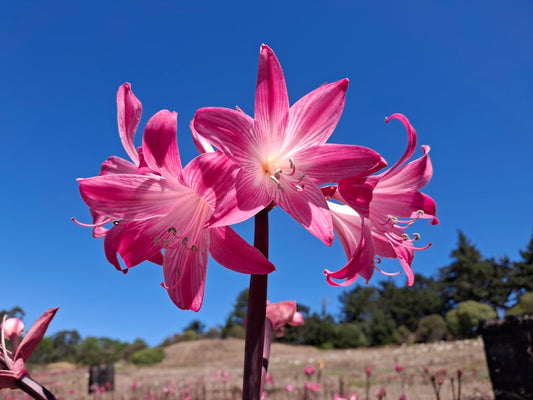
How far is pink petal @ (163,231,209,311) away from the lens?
3.48 ft

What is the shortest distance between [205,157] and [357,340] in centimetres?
3744

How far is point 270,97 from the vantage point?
994 mm

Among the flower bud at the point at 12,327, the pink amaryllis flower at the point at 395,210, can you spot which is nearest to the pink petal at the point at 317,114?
the pink amaryllis flower at the point at 395,210

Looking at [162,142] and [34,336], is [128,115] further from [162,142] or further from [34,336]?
[34,336]

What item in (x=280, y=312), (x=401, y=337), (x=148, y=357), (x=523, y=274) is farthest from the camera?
(x=523, y=274)

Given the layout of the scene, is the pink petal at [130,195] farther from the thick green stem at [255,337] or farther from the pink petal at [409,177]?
the pink petal at [409,177]

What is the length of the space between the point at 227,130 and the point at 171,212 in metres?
0.28

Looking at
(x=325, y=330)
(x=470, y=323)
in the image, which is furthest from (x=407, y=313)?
(x=470, y=323)

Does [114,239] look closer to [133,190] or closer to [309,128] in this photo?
[133,190]

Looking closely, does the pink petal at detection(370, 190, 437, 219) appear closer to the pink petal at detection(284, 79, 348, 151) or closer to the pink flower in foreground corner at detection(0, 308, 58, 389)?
the pink petal at detection(284, 79, 348, 151)

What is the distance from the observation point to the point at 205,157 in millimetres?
919

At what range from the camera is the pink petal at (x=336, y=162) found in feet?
3.07

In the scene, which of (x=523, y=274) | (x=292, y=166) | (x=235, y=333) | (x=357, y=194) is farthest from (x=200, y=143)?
(x=523, y=274)

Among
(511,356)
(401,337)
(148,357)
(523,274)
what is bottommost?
(511,356)
